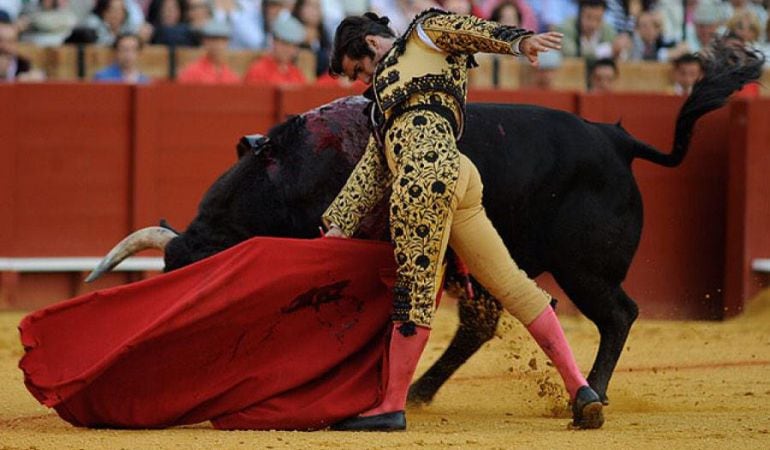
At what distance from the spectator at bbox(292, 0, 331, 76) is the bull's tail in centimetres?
419

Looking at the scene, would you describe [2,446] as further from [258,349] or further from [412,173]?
[412,173]

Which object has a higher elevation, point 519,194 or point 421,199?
point 421,199

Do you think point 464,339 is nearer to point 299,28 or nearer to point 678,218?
point 678,218

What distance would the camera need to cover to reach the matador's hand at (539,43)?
428 centimetres

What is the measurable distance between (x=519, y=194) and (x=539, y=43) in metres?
1.19

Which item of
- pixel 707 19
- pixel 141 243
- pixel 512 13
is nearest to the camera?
pixel 141 243

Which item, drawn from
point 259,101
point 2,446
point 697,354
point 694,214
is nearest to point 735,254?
point 694,214

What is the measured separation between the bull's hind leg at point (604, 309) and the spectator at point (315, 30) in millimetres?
4520

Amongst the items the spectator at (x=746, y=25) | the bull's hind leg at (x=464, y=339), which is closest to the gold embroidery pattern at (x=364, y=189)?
the bull's hind leg at (x=464, y=339)

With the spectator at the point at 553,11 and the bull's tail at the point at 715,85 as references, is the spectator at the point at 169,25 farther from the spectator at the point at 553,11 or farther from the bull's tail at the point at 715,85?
the bull's tail at the point at 715,85

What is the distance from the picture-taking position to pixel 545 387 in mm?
5496

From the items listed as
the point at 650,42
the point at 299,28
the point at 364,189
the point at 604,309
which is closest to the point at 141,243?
the point at 364,189

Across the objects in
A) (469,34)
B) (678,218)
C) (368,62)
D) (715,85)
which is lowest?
(678,218)

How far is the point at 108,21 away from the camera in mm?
9352
